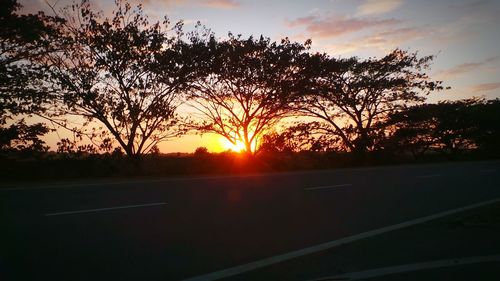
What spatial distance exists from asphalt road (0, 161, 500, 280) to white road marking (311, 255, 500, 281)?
1.19m

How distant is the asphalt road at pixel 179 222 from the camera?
5.29m

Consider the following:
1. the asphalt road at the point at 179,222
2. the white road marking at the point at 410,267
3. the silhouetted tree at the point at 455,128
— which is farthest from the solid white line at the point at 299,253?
the silhouetted tree at the point at 455,128

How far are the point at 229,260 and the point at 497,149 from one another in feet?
156

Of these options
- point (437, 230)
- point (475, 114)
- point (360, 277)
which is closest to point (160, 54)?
point (437, 230)

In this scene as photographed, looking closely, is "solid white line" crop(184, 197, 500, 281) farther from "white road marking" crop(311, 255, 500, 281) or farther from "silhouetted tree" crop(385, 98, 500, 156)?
"silhouetted tree" crop(385, 98, 500, 156)

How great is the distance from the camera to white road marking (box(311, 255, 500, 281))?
16.3ft

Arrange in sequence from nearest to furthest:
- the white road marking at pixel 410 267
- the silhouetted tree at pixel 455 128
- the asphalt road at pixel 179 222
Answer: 1. the white road marking at pixel 410 267
2. the asphalt road at pixel 179 222
3. the silhouetted tree at pixel 455 128

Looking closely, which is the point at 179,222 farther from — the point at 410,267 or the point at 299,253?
the point at 410,267

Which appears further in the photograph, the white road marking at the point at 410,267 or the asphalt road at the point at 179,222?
the asphalt road at the point at 179,222

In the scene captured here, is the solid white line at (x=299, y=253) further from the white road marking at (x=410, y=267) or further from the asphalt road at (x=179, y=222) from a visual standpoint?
the white road marking at (x=410, y=267)

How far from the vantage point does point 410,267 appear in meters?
5.32

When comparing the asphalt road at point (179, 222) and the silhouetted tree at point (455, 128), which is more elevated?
the silhouetted tree at point (455, 128)

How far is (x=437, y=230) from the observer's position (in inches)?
296

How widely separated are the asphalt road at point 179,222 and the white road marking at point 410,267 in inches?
47.0
